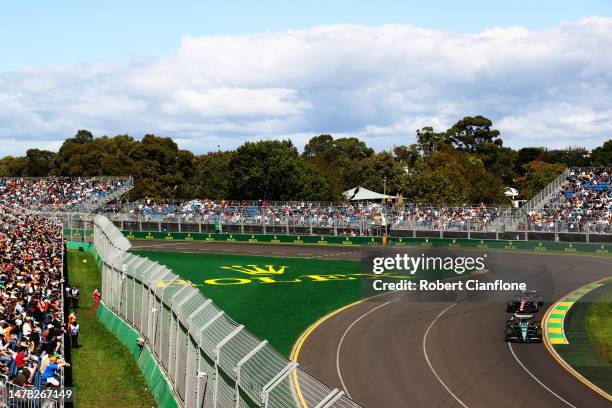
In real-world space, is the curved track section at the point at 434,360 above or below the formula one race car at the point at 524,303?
below

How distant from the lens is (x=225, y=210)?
73.8 m

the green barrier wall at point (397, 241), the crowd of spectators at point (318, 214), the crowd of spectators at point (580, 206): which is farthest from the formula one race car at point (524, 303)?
the crowd of spectators at point (318, 214)

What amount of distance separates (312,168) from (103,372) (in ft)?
275

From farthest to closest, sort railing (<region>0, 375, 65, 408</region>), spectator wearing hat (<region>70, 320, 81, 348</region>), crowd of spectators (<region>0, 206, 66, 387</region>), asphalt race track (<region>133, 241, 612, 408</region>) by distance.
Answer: spectator wearing hat (<region>70, 320, 81, 348</region>)
asphalt race track (<region>133, 241, 612, 408</region>)
crowd of spectators (<region>0, 206, 66, 387</region>)
railing (<region>0, 375, 65, 408</region>)

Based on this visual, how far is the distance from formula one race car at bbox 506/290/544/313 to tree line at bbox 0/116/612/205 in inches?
2482

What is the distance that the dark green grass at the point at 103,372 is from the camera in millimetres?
19078

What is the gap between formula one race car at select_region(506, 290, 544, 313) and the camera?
30.1 metres

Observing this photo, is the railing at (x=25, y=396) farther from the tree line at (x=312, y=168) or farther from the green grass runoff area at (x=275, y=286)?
the tree line at (x=312, y=168)

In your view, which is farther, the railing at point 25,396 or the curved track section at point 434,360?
the curved track section at point 434,360

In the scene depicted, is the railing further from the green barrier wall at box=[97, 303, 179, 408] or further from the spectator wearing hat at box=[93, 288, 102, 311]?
the spectator wearing hat at box=[93, 288, 102, 311]

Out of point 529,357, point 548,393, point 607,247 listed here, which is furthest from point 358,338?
point 607,247

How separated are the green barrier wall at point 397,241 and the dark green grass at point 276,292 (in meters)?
11.8

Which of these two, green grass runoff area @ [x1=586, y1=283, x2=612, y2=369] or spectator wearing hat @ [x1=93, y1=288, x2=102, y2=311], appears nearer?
green grass runoff area @ [x1=586, y1=283, x2=612, y2=369]

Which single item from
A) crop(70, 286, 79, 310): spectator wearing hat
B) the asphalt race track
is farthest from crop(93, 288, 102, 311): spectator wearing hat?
the asphalt race track
